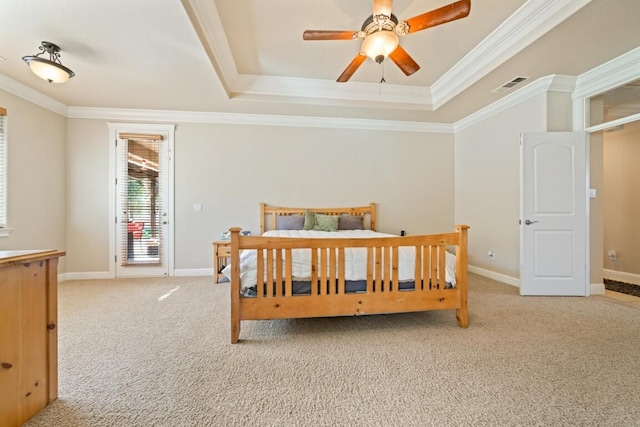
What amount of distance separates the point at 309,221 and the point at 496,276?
2952 millimetres

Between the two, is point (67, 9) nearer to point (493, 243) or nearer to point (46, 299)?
point (46, 299)

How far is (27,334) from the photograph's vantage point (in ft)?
4.41

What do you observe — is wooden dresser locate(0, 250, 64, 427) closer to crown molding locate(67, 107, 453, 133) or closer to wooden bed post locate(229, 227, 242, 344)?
wooden bed post locate(229, 227, 242, 344)

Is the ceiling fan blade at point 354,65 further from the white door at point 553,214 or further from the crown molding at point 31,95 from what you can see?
the crown molding at point 31,95

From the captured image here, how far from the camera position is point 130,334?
2309 millimetres

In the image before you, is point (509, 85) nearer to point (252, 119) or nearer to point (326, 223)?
point (326, 223)

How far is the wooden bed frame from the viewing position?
7.12 ft

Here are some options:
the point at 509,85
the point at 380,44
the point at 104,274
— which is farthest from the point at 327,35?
the point at 104,274

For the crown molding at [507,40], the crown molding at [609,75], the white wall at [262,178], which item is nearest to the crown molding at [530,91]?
the crown molding at [609,75]

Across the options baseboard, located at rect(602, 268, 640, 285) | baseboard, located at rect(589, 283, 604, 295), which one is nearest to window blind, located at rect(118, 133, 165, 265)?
baseboard, located at rect(589, 283, 604, 295)

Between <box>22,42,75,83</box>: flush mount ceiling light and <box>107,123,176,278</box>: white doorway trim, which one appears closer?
<box>22,42,75,83</box>: flush mount ceiling light

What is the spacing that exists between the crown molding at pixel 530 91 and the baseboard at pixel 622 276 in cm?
291

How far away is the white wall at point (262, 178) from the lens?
4180 millimetres

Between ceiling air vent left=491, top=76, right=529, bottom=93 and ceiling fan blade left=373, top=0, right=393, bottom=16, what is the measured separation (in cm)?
227
